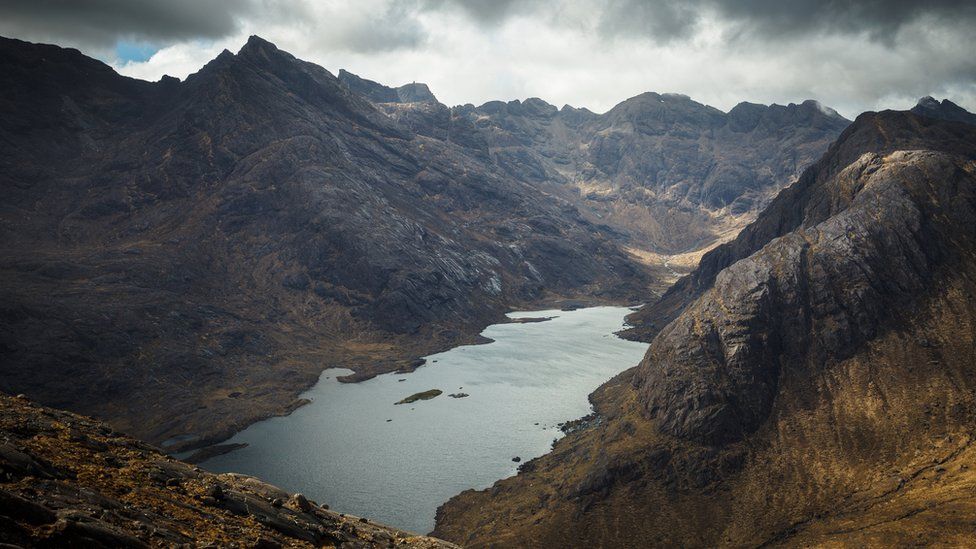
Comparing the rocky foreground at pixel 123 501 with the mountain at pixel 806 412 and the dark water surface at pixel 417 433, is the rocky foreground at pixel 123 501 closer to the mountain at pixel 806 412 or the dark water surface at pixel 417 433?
A: the mountain at pixel 806 412

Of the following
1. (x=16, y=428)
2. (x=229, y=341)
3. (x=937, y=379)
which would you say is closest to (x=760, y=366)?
(x=937, y=379)

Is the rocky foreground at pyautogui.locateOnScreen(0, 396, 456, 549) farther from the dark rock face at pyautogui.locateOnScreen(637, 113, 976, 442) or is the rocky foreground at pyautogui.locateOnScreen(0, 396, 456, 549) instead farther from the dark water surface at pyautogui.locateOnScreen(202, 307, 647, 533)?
the dark rock face at pyautogui.locateOnScreen(637, 113, 976, 442)

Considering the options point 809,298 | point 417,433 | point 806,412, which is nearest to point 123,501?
point 806,412

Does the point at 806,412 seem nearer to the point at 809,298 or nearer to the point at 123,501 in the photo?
the point at 809,298

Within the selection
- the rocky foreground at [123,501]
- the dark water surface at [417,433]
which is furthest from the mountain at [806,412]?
the rocky foreground at [123,501]

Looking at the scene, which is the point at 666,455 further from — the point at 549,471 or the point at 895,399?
the point at 895,399

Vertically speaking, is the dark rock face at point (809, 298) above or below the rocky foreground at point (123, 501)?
above
